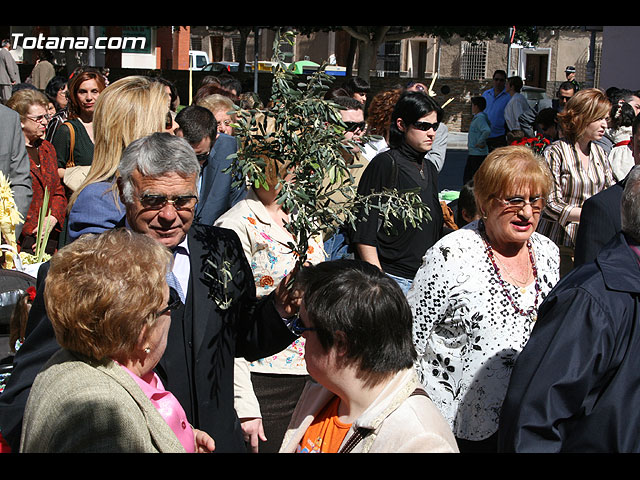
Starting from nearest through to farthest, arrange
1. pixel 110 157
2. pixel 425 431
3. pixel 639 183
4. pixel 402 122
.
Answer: pixel 425 431, pixel 639 183, pixel 110 157, pixel 402 122

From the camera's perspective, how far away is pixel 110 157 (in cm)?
331

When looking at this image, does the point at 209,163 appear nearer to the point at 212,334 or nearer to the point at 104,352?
the point at 212,334

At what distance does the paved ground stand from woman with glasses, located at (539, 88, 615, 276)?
8.72 meters

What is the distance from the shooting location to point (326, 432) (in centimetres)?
238

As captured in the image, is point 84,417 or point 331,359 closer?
point 84,417

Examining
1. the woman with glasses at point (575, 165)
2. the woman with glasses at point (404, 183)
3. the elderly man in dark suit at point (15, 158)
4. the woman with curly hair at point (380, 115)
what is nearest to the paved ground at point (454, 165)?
the woman with curly hair at point (380, 115)

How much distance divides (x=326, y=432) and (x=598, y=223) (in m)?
2.03

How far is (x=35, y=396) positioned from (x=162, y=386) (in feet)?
1.56

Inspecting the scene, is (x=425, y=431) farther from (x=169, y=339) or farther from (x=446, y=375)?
(x=446, y=375)

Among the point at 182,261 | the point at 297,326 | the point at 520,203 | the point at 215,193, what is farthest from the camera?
the point at 215,193

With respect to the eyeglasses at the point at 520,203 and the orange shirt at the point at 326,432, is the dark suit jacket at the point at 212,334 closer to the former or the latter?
the orange shirt at the point at 326,432

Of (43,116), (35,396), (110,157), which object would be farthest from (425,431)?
(43,116)

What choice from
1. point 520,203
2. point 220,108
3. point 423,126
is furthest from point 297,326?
point 220,108

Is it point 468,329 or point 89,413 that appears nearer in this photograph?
point 89,413
